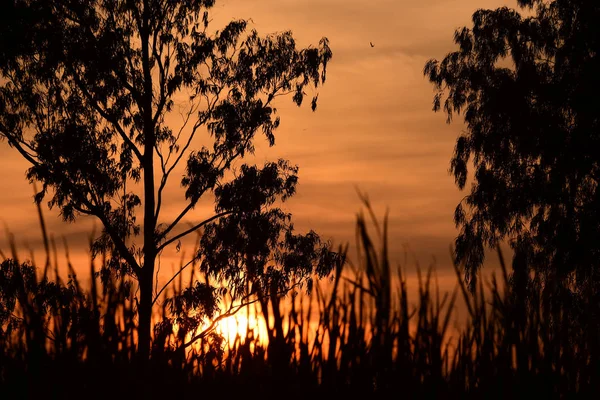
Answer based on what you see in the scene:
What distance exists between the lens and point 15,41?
71.7 feet

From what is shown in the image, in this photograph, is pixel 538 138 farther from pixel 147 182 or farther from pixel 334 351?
pixel 334 351

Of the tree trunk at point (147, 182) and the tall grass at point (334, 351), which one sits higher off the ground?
the tree trunk at point (147, 182)

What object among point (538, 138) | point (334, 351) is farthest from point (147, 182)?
point (334, 351)

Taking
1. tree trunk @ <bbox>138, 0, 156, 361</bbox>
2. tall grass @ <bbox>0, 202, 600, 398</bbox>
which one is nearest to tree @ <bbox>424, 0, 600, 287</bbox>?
tree trunk @ <bbox>138, 0, 156, 361</bbox>

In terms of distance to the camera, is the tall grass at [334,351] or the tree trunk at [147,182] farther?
the tree trunk at [147,182]

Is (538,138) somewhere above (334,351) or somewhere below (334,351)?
above

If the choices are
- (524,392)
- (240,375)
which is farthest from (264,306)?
(524,392)

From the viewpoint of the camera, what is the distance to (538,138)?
2272 centimetres

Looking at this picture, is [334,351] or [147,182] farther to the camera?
[147,182]

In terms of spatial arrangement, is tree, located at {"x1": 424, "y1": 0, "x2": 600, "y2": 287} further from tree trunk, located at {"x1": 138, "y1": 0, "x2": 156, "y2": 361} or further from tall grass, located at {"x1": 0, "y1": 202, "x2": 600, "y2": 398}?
tall grass, located at {"x1": 0, "y1": 202, "x2": 600, "y2": 398}

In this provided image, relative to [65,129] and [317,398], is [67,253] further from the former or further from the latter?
[65,129]

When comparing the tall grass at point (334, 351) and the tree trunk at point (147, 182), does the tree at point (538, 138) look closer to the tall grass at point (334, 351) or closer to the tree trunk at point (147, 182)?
the tree trunk at point (147, 182)

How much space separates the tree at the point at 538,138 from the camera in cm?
2167

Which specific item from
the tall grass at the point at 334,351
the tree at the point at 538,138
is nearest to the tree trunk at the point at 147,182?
the tree at the point at 538,138
